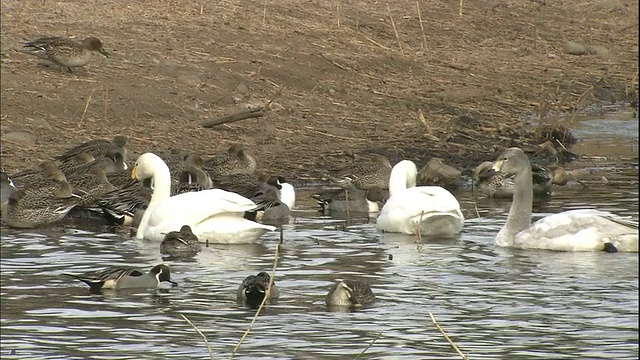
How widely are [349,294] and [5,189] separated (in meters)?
5.81

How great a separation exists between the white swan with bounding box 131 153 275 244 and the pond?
0.65 ft

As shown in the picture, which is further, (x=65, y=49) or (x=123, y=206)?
(x=65, y=49)

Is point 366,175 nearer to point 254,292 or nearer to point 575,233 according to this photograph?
point 575,233

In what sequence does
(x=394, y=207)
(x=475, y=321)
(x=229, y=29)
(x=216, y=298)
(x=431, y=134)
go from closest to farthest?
(x=475, y=321)
(x=216, y=298)
(x=394, y=207)
(x=431, y=134)
(x=229, y=29)

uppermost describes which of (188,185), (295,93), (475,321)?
(295,93)

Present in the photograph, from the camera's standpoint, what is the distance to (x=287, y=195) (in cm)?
1527

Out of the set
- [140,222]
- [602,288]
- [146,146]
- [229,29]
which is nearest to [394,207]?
[140,222]

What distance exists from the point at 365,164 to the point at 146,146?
2.61 metres

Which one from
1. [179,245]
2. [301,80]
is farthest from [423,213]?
[301,80]

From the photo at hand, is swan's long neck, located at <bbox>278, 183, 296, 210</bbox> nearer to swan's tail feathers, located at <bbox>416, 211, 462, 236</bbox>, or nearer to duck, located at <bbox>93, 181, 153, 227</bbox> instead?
duck, located at <bbox>93, 181, 153, 227</bbox>

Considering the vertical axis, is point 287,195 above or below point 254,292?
above

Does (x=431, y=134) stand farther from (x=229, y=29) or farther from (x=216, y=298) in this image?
(x=216, y=298)

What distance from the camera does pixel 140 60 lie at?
65.9 feet

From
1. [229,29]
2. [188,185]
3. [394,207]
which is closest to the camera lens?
[394,207]
